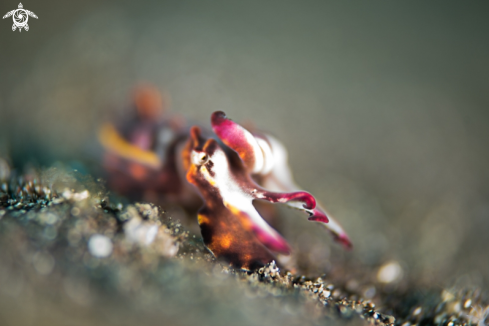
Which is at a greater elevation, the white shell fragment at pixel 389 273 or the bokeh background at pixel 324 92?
the bokeh background at pixel 324 92

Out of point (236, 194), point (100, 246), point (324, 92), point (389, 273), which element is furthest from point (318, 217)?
point (324, 92)

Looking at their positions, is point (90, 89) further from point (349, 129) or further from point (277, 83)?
point (349, 129)

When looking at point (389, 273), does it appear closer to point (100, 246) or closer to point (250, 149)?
point (250, 149)

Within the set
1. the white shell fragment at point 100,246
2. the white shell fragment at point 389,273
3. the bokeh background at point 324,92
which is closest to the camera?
the white shell fragment at point 100,246

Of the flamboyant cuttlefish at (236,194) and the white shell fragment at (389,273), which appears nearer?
the flamboyant cuttlefish at (236,194)

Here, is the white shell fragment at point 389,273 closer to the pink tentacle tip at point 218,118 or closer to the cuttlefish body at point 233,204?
the cuttlefish body at point 233,204

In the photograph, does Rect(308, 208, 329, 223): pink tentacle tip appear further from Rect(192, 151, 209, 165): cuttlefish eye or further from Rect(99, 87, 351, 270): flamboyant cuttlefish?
Rect(192, 151, 209, 165): cuttlefish eye

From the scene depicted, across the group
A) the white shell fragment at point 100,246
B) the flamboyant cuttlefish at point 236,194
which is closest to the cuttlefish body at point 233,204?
the flamboyant cuttlefish at point 236,194

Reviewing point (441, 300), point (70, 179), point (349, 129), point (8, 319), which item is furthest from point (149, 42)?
point (441, 300)

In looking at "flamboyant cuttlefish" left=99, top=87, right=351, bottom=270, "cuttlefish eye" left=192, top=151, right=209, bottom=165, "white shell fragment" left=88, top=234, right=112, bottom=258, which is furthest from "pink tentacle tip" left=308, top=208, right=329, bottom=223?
"white shell fragment" left=88, top=234, right=112, bottom=258
